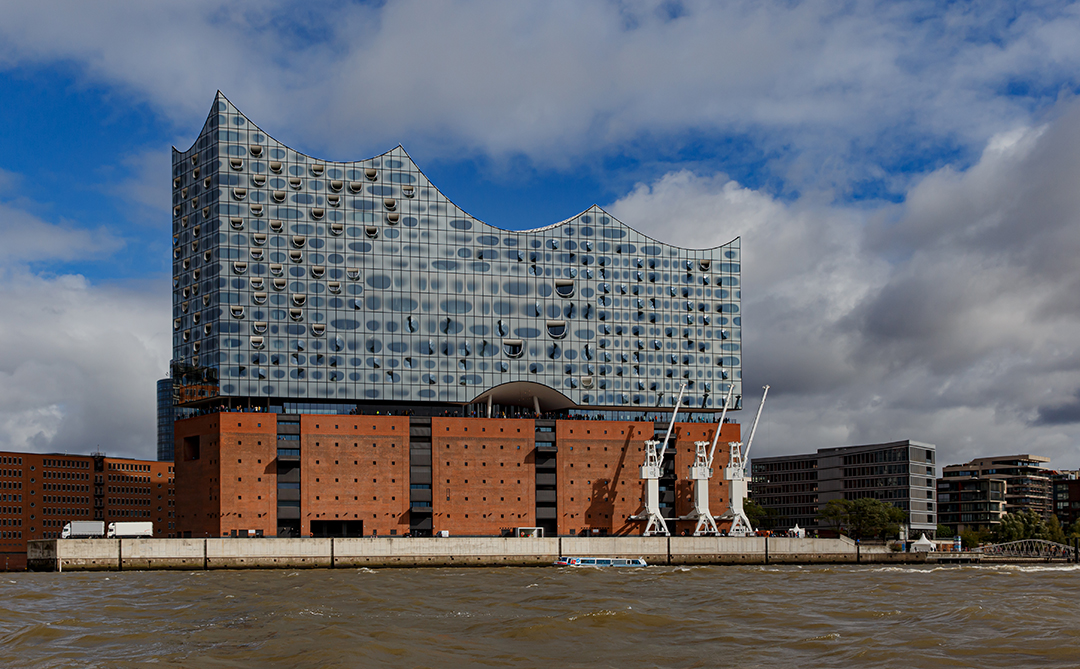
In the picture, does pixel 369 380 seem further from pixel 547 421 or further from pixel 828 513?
pixel 828 513

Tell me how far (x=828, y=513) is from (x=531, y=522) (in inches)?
2400

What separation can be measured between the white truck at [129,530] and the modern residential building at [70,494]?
2288 inches

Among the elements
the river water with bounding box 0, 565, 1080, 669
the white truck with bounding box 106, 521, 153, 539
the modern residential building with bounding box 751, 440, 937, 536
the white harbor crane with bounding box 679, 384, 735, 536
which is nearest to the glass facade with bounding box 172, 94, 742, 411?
the white harbor crane with bounding box 679, 384, 735, 536

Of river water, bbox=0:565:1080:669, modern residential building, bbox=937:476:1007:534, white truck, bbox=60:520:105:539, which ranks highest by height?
river water, bbox=0:565:1080:669

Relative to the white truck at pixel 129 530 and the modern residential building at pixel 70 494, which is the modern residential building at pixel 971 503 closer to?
the modern residential building at pixel 70 494

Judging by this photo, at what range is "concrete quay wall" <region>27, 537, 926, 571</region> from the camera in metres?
97.7

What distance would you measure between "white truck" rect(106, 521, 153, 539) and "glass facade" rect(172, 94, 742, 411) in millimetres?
15540

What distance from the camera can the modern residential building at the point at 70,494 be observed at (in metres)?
169

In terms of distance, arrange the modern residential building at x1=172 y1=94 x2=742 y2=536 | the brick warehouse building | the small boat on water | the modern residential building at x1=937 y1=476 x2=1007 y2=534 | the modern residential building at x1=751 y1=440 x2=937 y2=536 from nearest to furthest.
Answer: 1. the small boat on water
2. the brick warehouse building
3. the modern residential building at x1=172 y1=94 x2=742 y2=536
4. the modern residential building at x1=751 y1=440 x2=937 y2=536
5. the modern residential building at x1=937 y1=476 x2=1007 y2=534

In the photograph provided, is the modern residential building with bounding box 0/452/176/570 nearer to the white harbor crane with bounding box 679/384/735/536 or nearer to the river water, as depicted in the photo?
the white harbor crane with bounding box 679/384/735/536

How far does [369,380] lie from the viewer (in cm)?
11431

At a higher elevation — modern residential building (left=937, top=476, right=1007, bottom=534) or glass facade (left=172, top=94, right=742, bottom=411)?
glass facade (left=172, top=94, right=742, bottom=411)

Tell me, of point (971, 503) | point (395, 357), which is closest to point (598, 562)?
point (395, 357)

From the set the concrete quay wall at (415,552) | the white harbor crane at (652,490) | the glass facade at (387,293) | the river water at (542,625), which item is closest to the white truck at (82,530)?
the concrete quay wall at (415,552)
